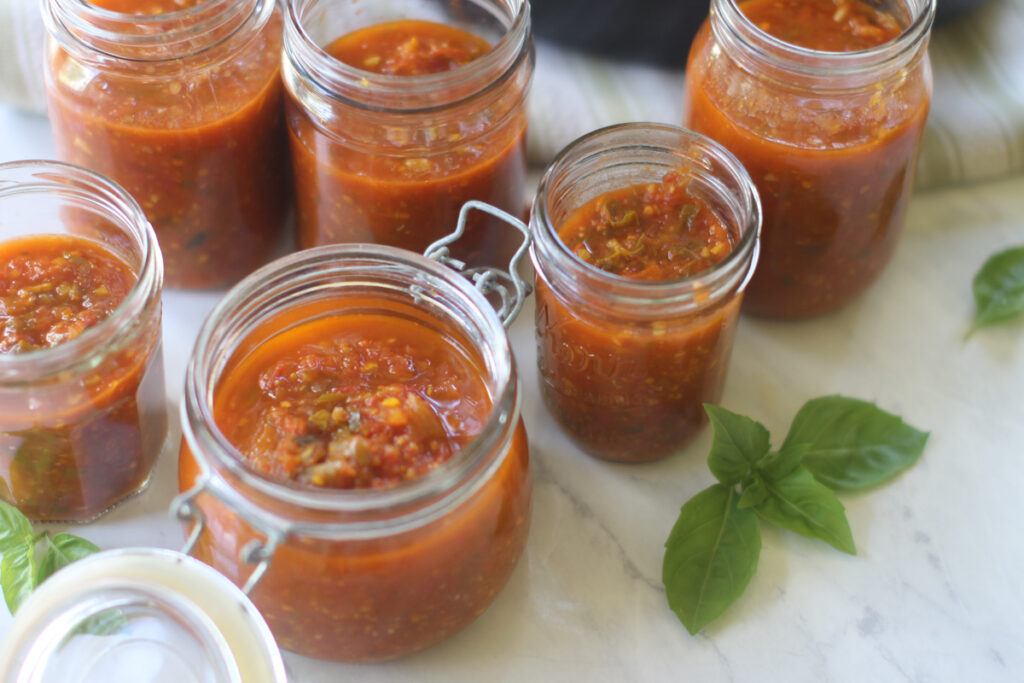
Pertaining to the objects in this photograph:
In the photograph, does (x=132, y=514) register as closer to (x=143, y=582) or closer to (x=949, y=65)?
(x=143, y=582)

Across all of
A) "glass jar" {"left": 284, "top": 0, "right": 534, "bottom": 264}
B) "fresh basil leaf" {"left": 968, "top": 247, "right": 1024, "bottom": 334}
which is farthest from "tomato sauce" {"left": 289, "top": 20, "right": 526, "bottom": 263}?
"fresh basil leaf" {"left": 968, "top": 247, "right": 1024, "bottom": 334}

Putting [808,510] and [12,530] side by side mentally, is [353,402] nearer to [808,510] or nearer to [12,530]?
[12,530]

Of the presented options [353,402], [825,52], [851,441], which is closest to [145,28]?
[353,402]

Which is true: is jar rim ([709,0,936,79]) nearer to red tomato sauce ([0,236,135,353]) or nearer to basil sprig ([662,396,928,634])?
basil sprig ([662,396,928,634])

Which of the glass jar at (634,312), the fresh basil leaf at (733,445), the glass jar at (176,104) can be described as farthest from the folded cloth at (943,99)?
the fresh basil leaf at (733,445)

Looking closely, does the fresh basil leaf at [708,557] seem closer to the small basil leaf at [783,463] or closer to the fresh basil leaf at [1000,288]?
the small basil leaf at [783,463]
